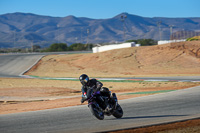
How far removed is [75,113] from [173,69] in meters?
39.1

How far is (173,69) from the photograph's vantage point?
49375 millimetres

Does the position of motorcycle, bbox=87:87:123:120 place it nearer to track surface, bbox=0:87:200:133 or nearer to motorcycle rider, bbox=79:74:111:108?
Result: motorcycle rider, bbox=79:74:111:108

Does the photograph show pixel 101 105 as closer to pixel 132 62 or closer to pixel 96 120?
pixel 96 120

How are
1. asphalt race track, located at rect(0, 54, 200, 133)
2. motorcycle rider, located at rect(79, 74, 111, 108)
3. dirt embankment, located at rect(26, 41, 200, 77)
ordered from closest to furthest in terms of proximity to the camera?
asphalt race track, located at rect(0, 54, 200, 133)
motorcycle rider, located at rect(79, 74, 111, 108)
dirt embankment, located at rect(26, 41, 200, 77)

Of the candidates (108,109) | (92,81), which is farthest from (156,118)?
(92,81)

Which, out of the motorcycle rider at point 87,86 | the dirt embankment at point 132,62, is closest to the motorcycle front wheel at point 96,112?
the motorcycle rider at point 87,86

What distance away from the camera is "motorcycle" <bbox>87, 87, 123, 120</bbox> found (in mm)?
10461

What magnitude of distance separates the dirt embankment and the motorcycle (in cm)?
3728

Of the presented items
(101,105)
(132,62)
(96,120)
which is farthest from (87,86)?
(132,62)

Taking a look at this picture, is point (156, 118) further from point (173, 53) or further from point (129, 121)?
point (173, 53)

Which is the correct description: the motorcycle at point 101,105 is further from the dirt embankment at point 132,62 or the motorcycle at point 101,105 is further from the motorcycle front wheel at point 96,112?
the dirt embankment at point 132,62

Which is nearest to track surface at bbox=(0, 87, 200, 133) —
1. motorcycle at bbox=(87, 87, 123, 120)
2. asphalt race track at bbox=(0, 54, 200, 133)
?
asphalt race track at bbox=(0, 54, 200, 133)

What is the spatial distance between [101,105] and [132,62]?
45.4m

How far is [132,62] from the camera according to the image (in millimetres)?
55875
